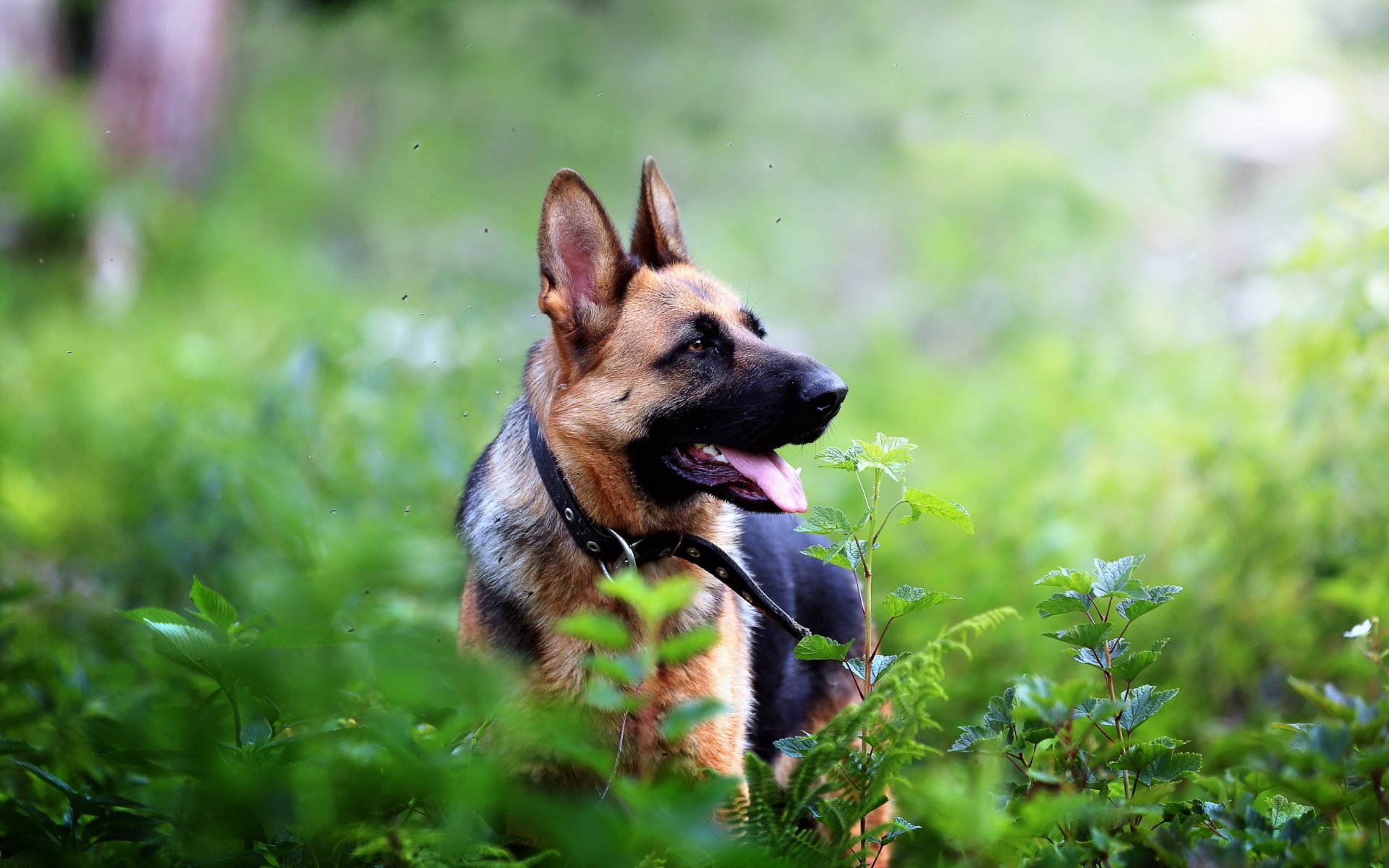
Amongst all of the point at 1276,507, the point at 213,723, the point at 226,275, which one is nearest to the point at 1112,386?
the point at 1276,507

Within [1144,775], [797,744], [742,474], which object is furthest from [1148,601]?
[742,474]

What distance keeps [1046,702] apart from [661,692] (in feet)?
3.94

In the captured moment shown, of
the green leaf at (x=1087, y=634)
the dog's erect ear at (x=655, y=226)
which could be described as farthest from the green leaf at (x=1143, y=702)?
the dog's erect ear at (x=655, y=226)

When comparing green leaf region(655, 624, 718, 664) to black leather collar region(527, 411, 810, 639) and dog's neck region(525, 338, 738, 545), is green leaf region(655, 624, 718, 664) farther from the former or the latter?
dog's neck region(525, 338, 738, 545)

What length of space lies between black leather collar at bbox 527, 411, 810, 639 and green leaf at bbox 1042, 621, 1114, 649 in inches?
35.1

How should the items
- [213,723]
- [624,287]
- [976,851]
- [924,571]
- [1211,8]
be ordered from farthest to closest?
[1211,8] → [924,571] → [624,287] → [976,851] → [213,723]

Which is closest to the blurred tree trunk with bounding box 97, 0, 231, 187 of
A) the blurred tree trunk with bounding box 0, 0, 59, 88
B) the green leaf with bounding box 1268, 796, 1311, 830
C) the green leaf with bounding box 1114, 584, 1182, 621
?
the blurred tree trunk with bounding box 0, 0, 59, 88

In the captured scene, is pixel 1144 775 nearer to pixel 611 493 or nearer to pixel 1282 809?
pixel 1282 809

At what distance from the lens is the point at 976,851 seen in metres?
1.68

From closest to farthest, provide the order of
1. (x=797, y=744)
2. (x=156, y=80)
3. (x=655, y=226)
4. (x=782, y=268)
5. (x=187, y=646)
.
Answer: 1. (x=187, y=646)
2. (x=797, y=744)
3. (x=655, y=226)
4. (x=782, y=268)
5. (x=156, y=80)

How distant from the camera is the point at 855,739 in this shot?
195cm

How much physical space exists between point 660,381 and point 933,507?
114 cm

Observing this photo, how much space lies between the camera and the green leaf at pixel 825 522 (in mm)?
2078

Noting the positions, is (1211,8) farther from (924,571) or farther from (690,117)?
(924,571)
